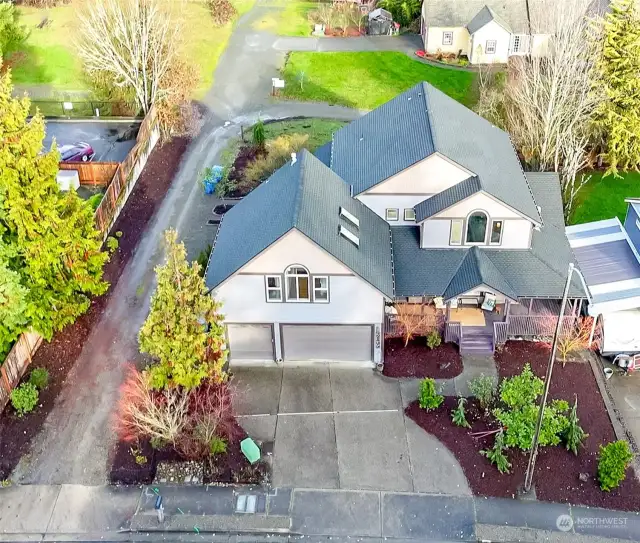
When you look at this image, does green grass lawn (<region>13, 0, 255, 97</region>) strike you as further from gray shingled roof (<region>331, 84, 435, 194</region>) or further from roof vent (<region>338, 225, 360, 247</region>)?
roof vent (<region>338, 225, 360, 247</region>)

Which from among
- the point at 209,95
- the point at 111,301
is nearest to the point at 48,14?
the point at 209,95

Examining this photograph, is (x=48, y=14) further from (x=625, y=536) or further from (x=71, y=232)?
(x=625, y=536)

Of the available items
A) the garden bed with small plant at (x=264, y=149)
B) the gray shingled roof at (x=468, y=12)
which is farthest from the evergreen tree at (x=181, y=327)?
the gray shingled roof at (x=468, y=12)


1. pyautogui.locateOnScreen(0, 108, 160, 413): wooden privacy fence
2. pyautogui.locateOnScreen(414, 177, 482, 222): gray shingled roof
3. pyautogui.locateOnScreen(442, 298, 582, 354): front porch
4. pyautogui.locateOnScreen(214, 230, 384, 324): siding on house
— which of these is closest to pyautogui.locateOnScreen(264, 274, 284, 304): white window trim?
pyautogui.locateOnScreen(214, 230, 384, 324): siding on house

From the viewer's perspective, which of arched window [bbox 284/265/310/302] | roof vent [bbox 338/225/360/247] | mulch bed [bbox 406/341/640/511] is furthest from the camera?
roof vent [bbox 338/225/360/247]

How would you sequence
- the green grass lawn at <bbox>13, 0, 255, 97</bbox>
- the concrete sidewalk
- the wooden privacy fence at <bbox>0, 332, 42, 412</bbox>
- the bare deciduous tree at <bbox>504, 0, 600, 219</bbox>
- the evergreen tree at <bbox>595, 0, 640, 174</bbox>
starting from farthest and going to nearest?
the green grass lawn at <bbox>13, 0, 255, 97</bbox>
the evergreen tree at <bbox>595, 0, 640, 174</bbox>
the bare deciduous tree at <bbox>504, 0, 600, 219</bbox>
the wooden privacy fence at <bbox>0, 332, 42, 412</bbox>
the concrete sidewalk

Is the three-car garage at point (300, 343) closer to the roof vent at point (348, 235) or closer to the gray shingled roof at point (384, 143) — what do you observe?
the roof vent at point (348, 235)
